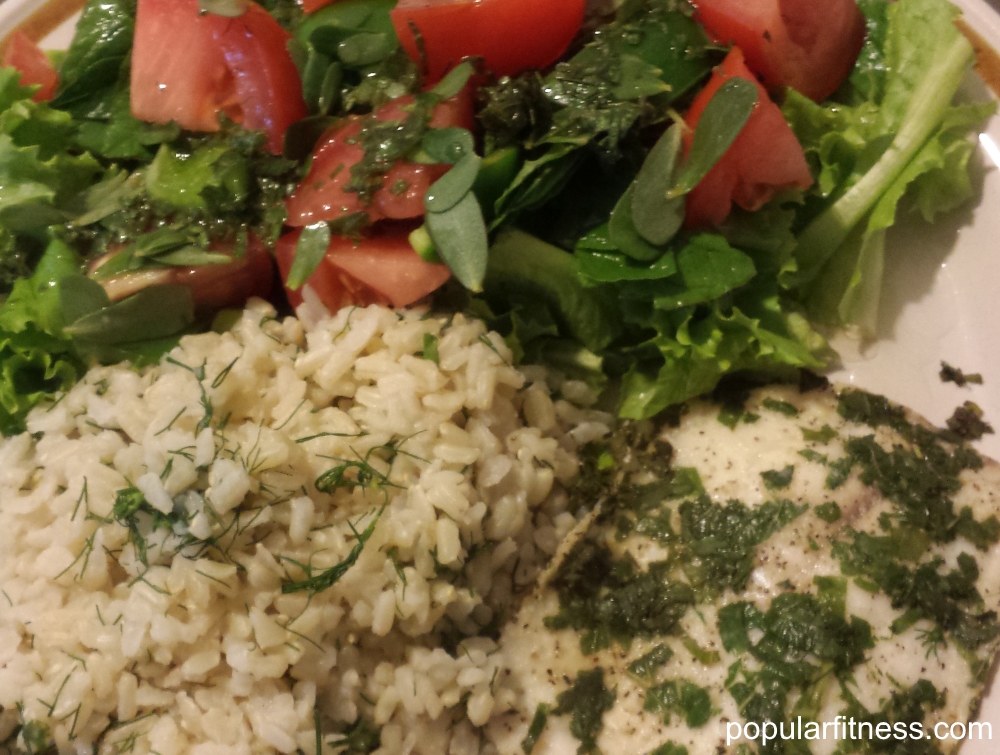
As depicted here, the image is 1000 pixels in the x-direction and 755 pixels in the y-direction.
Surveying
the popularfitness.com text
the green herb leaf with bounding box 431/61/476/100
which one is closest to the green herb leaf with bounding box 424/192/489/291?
the green herb leaf with bounding box 431/61/476/100

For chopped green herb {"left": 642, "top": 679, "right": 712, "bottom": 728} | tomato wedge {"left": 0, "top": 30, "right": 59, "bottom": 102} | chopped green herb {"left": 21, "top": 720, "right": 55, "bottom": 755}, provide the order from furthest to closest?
tomato wedge {"left": 0, "top": 30, "right": 59, "bottom": 102}
chopped green herb {"left": 642, "top": 679, "right": 712, "bottom": 728}
chopped green herb {"left": 21, "top": 720, "right": 55, "bottom": 755}

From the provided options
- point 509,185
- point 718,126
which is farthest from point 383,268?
point 718,126

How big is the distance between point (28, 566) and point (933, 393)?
301cm

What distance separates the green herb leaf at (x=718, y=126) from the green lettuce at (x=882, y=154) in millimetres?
455

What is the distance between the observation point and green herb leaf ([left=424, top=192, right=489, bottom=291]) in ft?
7.76

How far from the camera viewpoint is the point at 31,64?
3225mm

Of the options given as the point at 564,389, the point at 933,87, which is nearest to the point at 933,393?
the point at 933,87

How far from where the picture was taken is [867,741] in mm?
2139

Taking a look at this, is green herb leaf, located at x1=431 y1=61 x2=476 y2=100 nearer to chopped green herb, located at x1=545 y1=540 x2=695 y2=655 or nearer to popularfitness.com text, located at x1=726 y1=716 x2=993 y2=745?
chopped green herb, located at x1=545 y1=540 x2=695 y2=655

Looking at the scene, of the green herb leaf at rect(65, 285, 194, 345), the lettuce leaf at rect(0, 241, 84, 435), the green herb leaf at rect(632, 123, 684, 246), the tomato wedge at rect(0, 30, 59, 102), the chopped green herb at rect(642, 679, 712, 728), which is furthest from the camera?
the tomato wedge at rect(0, 30, 59, 102)

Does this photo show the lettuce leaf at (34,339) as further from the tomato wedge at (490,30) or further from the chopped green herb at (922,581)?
the chopped green herb at (922,581)

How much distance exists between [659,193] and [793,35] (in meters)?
0.82

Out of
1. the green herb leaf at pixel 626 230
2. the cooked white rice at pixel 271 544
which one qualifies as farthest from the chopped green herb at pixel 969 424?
the cooked white rice at pixel 271 544

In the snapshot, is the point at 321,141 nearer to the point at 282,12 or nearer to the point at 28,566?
the point at 282,12
